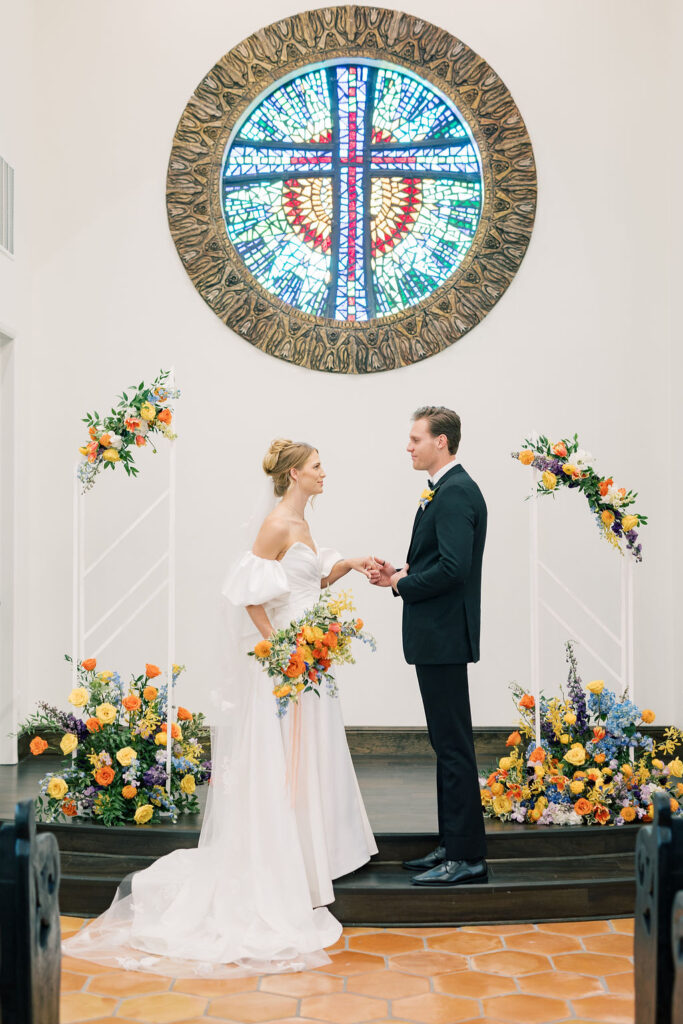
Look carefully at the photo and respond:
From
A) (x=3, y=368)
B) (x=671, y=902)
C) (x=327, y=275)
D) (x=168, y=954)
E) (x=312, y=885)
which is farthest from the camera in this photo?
(x=327, y=275)

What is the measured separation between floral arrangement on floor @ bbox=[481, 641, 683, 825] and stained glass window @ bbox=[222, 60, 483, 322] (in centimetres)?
270

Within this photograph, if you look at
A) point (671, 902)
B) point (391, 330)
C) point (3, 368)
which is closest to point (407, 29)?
point (391, 330)

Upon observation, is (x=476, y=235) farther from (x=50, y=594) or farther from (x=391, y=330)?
(x=50, y=594)

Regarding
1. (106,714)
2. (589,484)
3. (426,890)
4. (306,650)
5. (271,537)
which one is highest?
(589,484)

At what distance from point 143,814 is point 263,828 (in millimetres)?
755

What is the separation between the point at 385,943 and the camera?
373 centimetres

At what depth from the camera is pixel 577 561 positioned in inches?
226

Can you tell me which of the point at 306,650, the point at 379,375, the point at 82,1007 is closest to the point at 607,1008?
the point at 306,650

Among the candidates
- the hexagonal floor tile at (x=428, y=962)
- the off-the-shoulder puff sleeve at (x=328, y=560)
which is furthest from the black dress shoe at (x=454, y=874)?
the off-the-shoulder puff sleeve at (x=328, y=560)

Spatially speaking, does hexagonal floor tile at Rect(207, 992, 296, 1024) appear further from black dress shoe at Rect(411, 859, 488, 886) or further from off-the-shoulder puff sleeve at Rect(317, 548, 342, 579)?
off-the-shoulder puff sleeve at Rect(317, 548, 342, 579)

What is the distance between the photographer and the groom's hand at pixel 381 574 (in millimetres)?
4184

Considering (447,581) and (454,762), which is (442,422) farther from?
(454,762)

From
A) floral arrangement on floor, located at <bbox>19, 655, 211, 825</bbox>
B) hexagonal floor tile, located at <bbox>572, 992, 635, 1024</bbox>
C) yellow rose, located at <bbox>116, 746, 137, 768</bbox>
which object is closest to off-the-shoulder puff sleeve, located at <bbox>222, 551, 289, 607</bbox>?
floral arrangement on floor, located at <bbox>19, 655, 211, 825</bbox>

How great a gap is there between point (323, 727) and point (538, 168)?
360 cm
